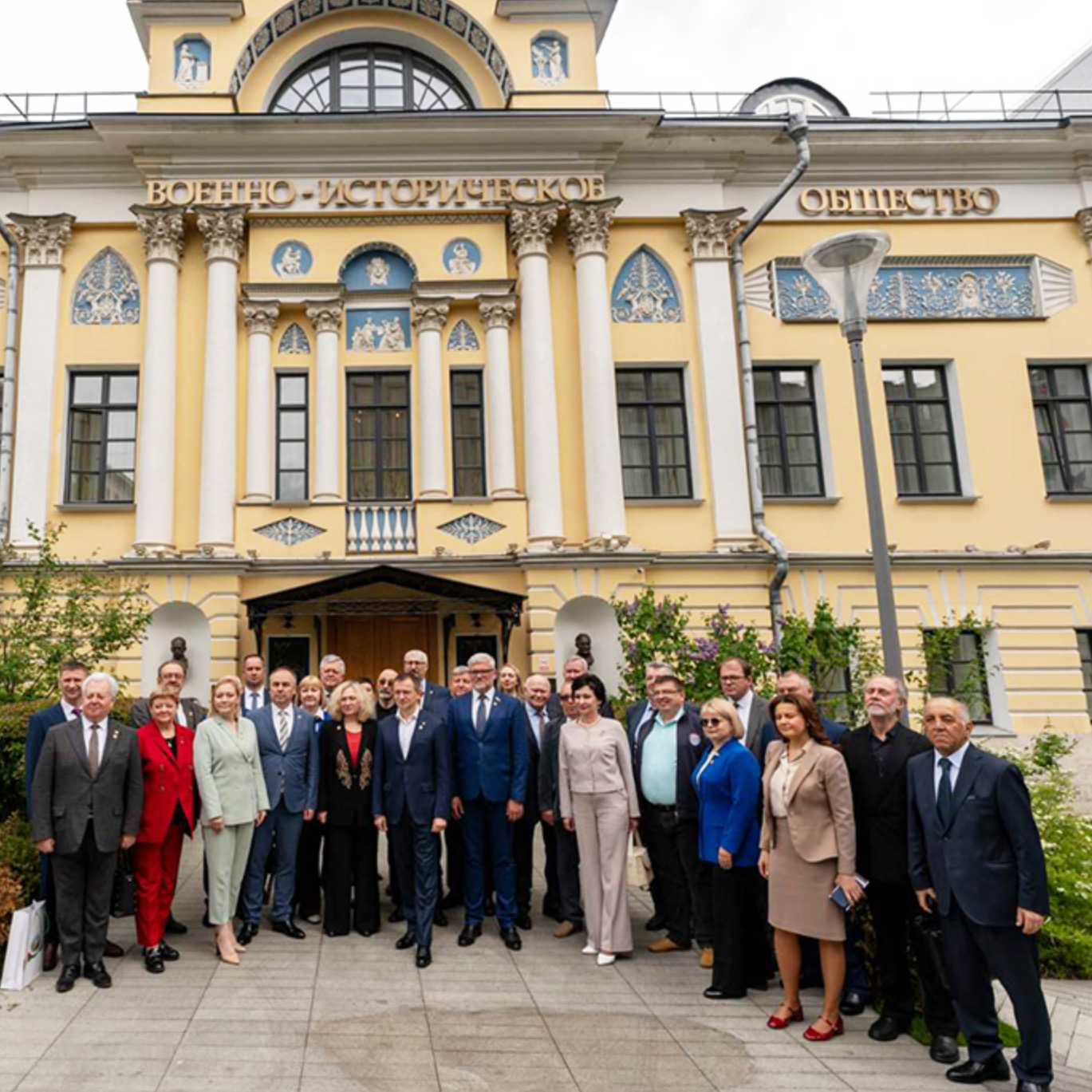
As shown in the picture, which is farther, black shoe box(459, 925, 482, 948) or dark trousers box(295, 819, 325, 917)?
dark trousers box(295, 819, 325, 917)

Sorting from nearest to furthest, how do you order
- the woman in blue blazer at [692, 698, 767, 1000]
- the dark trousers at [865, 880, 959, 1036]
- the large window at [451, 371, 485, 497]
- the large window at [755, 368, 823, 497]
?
the dark trousers at [865, 880, 959, 1036] → the woman in blue blazer at [692, 698, 767, 1000] → the large window at [451, 371, 485, 497] → the large window at [755, 368, 823, 497]

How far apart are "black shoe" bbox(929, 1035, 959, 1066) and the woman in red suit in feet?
16.2

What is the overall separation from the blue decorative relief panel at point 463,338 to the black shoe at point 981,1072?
13155 mm

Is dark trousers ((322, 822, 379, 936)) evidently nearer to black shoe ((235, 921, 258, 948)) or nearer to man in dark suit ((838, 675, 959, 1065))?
black shoe ((235, 921, 258, 948))

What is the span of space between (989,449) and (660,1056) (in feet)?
46.7

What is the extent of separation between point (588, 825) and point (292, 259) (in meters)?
12.3

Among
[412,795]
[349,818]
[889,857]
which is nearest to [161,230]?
[349,818]

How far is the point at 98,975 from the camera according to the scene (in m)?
5.95

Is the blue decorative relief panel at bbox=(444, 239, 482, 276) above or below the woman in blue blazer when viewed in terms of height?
above

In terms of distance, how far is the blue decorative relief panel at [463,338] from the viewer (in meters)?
15.8

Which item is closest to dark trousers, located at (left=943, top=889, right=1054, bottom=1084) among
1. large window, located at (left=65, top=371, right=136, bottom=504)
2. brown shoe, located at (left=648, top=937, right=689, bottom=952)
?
brown shoe, located at (left=648, top=937, right=689, bottom=952)

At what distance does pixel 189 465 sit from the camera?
15.0 metres

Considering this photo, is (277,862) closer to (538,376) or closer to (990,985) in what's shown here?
(990,985)

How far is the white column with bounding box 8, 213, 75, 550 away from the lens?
1478 centimetres
